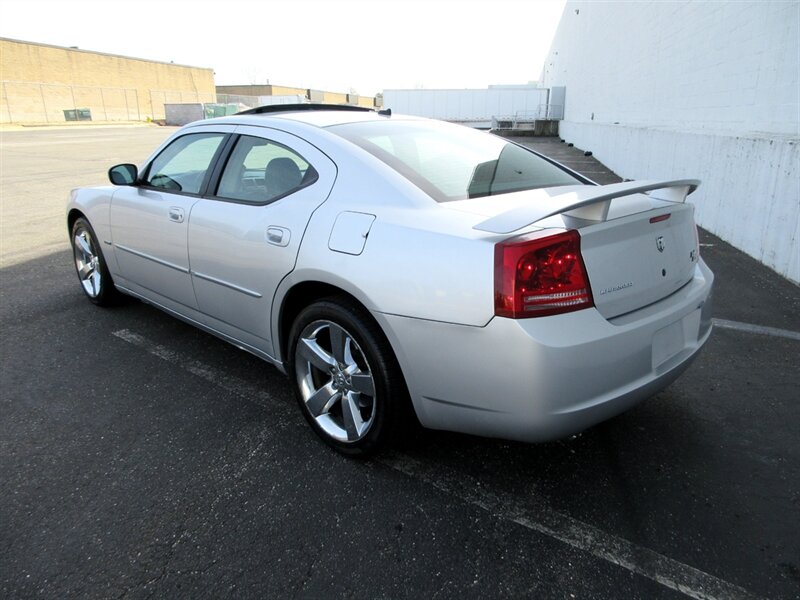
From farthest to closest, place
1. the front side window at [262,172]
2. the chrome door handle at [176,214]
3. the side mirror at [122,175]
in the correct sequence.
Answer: the side mirror at [122,175] < the chrome door handle at [176,214] < the front side window at [262,172]

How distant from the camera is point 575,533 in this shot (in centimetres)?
223

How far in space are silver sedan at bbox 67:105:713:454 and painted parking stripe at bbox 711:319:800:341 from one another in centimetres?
178

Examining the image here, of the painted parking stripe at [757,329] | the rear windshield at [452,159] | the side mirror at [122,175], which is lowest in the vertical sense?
the painted parking stripe at [757,329]

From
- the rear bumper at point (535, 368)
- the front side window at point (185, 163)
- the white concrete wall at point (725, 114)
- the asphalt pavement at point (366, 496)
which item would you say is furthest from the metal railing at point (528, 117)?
the rear bumper at point (535, 368)

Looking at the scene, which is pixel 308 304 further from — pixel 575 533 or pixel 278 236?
pixel 575 533

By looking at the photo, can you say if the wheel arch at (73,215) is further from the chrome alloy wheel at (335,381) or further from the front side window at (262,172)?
the chrome alloy wheel at (335,381)

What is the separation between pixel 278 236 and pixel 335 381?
75 cm

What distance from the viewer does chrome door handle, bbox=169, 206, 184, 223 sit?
345cm

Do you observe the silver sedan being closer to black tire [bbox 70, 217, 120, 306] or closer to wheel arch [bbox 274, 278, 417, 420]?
wheel arch [bbox 274, 278, 417, 420]

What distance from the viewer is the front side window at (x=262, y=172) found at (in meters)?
2.91

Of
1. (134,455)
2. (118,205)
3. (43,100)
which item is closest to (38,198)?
(118,205)

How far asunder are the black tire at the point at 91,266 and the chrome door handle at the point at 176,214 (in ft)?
4.36

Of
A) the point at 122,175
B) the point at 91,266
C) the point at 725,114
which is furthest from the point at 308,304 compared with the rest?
the point at 725,114

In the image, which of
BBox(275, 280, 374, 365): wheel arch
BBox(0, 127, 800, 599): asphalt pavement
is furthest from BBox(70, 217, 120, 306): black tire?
BBox(275, 280, 374, 365): wheel arch
